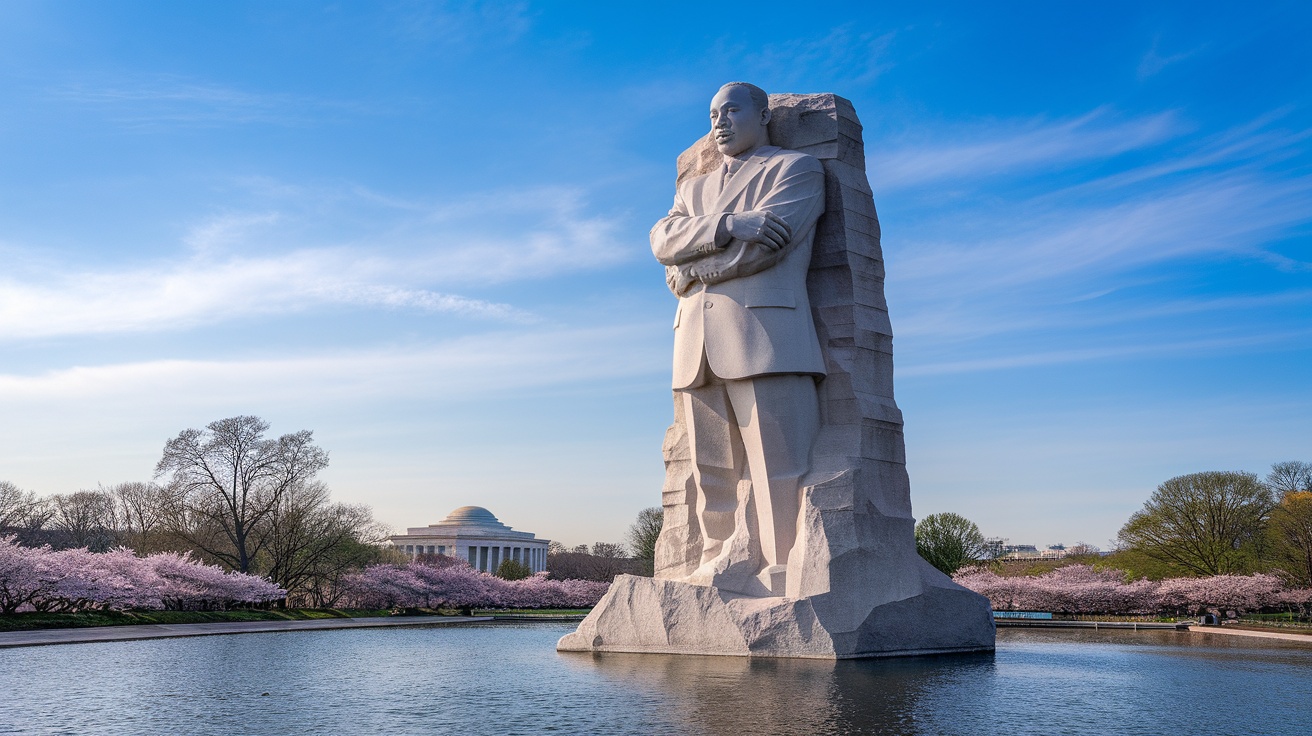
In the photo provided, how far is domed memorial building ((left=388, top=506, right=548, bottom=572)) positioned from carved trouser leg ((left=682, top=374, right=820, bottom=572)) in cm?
8930

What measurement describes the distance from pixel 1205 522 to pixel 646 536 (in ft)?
99.3

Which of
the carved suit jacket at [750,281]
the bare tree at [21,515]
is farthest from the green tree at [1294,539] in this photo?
the bare tree at [21,515]

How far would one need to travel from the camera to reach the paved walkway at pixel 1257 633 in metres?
19.7

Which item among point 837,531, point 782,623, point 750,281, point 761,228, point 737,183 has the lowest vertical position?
point 782,623

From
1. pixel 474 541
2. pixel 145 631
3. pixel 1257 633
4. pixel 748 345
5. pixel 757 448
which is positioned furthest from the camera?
pixel 474 541

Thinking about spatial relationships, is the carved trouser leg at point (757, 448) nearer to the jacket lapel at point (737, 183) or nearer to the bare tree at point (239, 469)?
the jacket lapel at point (737, 183)

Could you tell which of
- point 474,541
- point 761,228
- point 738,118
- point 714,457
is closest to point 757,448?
point 714,457

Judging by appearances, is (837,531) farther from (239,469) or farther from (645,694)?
(239,469)

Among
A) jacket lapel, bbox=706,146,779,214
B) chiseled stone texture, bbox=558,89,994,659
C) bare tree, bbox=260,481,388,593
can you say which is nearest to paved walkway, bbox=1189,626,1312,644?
chiseled stone texture, bbox=558,89,994,659

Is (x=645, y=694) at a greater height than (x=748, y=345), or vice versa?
(x=748, y=345)

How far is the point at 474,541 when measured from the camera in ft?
341

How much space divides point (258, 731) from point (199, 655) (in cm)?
906

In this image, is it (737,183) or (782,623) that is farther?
(737,183)

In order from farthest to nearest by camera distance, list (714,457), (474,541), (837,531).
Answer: (474,541), (714,457), (837,531)
